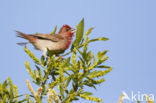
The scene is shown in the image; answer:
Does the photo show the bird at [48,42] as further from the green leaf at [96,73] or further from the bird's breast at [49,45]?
the green leaf at [96,73]

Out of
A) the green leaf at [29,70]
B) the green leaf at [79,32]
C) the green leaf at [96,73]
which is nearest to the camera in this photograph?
the green leaf at [96,73]

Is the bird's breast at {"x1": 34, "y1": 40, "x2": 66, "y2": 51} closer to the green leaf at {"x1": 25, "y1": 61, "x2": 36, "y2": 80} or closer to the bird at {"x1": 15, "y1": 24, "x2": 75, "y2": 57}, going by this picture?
the bird at {"x1": 15, "y1": 24, "x2": 75, "y2": 57}

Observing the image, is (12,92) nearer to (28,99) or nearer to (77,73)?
(28,99)

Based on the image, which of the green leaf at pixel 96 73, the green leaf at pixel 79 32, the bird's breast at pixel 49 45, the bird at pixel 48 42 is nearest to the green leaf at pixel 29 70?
the green leaf at pixel 96 73

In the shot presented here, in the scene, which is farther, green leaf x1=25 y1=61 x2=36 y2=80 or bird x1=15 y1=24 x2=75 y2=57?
bird x1=15 y1=24 x2=75 y2=57

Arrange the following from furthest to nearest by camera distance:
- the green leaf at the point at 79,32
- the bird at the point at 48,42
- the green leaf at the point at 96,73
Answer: the bird at the point at 48,42, the green leaf at the point at 79,32, the green leaf at the point at 96,73

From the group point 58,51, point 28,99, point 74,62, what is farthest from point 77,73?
point 58,51

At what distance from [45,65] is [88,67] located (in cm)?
114

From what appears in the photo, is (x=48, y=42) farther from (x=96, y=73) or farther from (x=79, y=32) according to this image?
(x=96, y=73)

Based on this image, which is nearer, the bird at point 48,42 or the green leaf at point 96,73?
the green leaf at point 96,73

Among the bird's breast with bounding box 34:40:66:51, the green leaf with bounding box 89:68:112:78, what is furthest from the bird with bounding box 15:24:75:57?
the green leaf with bounding box 89:68:112:78

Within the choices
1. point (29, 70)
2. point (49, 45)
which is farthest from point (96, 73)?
point (49, 45)

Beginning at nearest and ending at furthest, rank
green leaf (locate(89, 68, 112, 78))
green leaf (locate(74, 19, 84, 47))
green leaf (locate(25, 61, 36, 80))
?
green leaf (locate(89, 68, 112, 78)) < green leaf (locate(25, 61, 36, 80)) < green leaf (locate(74, 19, 84, 47))

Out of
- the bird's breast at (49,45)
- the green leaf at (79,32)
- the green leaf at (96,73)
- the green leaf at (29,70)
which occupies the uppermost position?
the bird's breast at (49,45)
